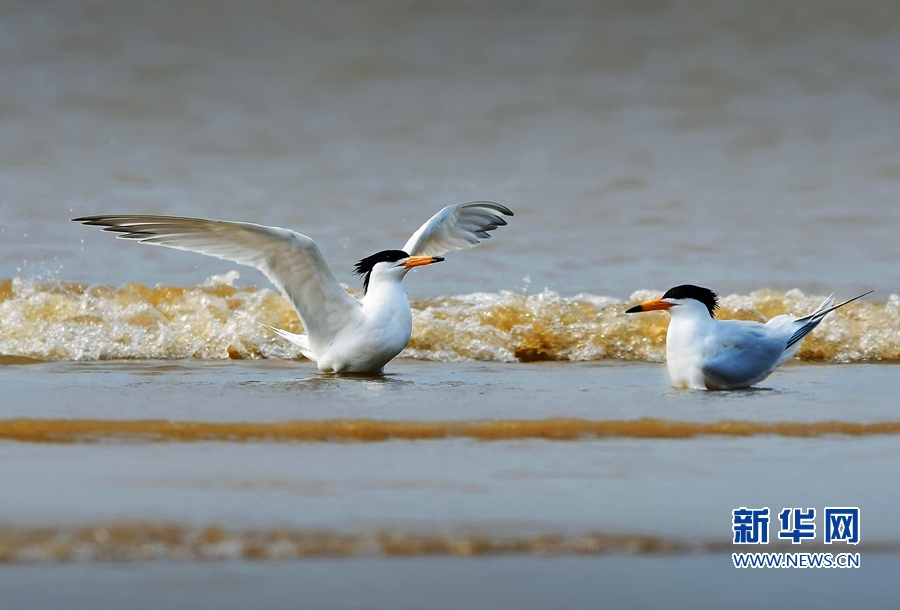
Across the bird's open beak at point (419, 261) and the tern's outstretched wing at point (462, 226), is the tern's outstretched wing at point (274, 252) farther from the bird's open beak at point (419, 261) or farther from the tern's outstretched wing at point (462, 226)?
the tern's outstretched wing at point (462, 226)

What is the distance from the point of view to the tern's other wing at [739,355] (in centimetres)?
501

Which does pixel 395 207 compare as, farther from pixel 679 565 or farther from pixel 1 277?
pixel 679 565

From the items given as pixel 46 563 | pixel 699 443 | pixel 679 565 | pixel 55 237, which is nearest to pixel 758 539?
pixel 679 565

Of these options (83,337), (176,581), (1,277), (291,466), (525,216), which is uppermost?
(525,216)

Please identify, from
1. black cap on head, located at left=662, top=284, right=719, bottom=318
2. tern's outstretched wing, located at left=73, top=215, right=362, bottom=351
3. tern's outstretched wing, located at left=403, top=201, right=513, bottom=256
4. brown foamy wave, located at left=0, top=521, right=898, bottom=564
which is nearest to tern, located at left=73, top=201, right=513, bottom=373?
tern's outstretched wing, located at left=73, top=215, right=362, bottom=351

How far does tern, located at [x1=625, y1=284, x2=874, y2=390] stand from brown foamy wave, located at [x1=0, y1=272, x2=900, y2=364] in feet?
4.99

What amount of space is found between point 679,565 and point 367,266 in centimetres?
338

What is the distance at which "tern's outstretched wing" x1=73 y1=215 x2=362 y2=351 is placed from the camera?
5.29 m

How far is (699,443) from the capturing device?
12.7 feet

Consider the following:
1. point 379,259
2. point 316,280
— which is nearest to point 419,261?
point 379,259

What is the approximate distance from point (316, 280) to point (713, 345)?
1.74 metres

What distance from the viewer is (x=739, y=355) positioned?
504 cm

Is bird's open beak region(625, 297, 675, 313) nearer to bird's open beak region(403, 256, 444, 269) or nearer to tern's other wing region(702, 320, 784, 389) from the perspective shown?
tern's other wing region(702, 320, 784, 389)

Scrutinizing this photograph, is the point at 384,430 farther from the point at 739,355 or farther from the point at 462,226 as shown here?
the point at 462,226
